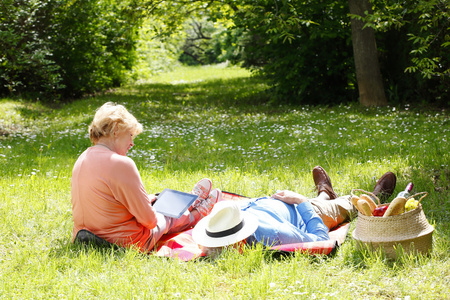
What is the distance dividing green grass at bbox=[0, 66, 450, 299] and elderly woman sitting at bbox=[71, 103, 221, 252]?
0.24 m

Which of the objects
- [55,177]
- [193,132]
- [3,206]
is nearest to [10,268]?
[3,206]

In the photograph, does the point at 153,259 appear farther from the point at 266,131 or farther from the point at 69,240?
the point at 266,131

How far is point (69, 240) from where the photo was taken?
4125mm

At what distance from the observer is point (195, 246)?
4109 millimetres

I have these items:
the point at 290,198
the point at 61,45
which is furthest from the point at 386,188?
the point at 61,45

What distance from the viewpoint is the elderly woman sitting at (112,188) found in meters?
3.63

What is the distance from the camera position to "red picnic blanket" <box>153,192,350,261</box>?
12.0 ft

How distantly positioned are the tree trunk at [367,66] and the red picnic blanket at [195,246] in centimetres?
760

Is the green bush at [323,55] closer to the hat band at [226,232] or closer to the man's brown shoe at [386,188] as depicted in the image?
the man's brown shoe at [386,188]

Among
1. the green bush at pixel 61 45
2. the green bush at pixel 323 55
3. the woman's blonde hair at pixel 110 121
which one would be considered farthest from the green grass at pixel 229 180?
the green bush at pixel 61 45

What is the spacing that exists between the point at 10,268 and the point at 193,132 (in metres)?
6.41

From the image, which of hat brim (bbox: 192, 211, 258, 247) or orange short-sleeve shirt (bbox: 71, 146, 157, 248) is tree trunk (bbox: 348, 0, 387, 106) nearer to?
hat brim (bbox: 192, 211, 258, 247)

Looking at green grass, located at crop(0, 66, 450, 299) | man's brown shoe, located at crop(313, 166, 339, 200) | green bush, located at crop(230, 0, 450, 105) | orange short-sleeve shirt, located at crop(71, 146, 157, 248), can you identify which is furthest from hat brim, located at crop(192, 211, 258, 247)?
green bush, located at crop(230, 0, 450, 105)

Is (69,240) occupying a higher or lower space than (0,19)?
lower
